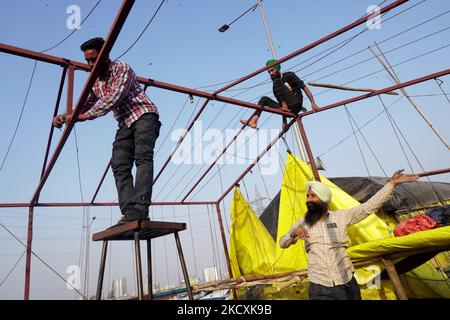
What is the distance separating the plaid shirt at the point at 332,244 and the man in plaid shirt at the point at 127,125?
1.93m

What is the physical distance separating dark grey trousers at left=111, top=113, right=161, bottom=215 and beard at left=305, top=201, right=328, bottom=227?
194 cm

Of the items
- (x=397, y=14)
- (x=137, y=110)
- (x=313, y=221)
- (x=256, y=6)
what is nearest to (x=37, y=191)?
(x=137, y=110)

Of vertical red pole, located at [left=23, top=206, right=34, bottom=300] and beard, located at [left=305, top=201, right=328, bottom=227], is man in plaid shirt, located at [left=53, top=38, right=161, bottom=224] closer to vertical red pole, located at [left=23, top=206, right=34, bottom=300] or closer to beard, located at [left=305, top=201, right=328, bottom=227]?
beard, located at [left=305, top=201, right=328, bottom=227]

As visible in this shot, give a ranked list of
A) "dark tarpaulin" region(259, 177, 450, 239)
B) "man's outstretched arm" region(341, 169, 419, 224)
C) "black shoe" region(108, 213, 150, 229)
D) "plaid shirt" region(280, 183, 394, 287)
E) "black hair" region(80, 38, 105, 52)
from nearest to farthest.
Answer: "black shoe" region(108, 213, 150, 229) → "black hair" region(80, 38, 105, 52) → "plaid shirt" region(280, 183, 394, 287) → "man's outstretched arm" region(341, 169, 419, 224) → "dark tarpaulin" region(259, 177, 450, 239)

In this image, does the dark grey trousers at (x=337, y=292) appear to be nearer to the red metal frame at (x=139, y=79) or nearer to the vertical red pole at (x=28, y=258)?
the red metal frame at (x=139, y=79)

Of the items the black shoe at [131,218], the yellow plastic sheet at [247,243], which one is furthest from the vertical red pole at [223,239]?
the black shoe at [131,218]

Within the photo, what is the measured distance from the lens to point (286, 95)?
507 cm

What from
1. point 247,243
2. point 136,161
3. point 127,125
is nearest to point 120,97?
point 127,125

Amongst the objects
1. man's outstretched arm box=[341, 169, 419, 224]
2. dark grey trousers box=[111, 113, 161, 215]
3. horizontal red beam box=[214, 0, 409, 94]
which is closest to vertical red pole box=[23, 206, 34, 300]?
dark grey trousers box=[111, 113, 161, 215]

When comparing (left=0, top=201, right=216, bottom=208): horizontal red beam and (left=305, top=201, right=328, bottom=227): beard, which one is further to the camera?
(left=0, top=201, right=216, bottom=208): horizontal red beam

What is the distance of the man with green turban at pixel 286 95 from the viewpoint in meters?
4.93

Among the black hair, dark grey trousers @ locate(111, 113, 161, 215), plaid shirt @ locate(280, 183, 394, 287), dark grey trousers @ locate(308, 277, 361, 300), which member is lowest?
dark grey trousers @ locate(308, 277, 361, 300)

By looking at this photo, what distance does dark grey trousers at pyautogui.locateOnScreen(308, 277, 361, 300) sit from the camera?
9.10 ft

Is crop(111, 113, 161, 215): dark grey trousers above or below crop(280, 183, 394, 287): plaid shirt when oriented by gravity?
above
